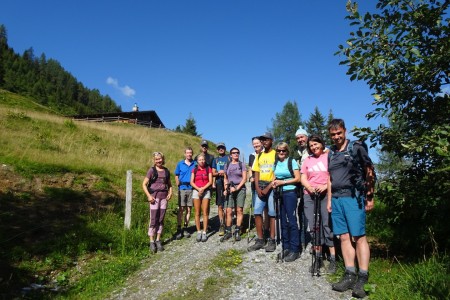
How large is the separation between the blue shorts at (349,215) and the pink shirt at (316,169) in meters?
0.89

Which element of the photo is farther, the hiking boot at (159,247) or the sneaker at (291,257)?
the hiking boot at (159,247)

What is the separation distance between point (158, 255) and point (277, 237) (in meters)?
2.78

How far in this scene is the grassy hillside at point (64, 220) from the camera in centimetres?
600

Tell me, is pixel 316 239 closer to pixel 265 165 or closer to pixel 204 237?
pixel 265 165

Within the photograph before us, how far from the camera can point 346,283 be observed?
4.52 metres

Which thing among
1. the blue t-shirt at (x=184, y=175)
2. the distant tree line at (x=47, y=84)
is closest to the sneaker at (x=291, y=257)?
the blue t-shirt at (x=184, y=175)

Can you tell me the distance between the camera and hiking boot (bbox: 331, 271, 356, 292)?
4.51m

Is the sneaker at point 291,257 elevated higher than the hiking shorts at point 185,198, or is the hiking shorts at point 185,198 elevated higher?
the hiking shorts at point 185,198

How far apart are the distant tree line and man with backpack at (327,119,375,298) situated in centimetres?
10352

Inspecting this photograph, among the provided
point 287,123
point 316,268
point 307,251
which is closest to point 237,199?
→ point 307,251

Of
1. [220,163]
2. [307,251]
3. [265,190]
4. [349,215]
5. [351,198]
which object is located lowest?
[307,251]

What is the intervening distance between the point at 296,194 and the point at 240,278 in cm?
190

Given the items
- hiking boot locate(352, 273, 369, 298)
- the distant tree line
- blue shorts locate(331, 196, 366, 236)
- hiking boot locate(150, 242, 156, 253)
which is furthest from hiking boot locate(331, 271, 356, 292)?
the distant tree line

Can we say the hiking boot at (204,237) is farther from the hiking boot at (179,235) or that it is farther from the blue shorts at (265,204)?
the blue shorts at (265,204)
